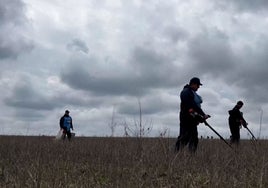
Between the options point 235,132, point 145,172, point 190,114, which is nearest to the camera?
point 145,172

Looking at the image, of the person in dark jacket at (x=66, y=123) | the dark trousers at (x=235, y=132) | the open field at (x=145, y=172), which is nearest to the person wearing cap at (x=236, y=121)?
the dark trousers at (x=235, y=132)

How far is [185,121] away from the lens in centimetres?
1056

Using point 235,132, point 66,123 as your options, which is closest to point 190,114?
point 235,132

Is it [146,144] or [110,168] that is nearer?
[110,168]

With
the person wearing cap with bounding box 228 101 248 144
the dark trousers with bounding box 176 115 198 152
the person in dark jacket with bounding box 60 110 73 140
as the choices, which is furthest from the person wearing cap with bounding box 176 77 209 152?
the person in dark jacket with bounding box 60 110 73 140

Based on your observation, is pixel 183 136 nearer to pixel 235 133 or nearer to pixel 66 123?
pixel 235 133

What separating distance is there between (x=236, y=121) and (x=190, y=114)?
5625mm

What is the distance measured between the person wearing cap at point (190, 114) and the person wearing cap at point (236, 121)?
5198 millimetres

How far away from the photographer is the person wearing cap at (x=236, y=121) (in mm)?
15516

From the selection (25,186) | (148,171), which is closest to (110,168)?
(148,171)

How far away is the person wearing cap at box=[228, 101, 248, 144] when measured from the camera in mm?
15516

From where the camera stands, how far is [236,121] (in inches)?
615

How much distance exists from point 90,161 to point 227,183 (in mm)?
4019

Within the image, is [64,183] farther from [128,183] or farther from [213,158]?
[213,158]
